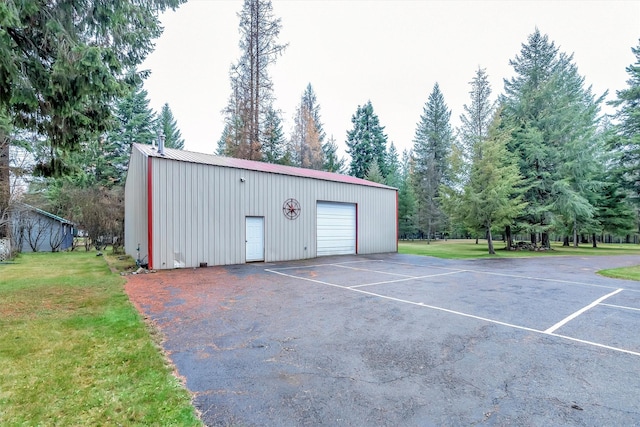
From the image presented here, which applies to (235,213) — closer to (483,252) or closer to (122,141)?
(483,252)

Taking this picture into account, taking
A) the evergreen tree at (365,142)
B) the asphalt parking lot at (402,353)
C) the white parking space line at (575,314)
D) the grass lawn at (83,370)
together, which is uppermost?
the evergreen tree at (365,142)

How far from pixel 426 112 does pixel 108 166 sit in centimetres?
3305

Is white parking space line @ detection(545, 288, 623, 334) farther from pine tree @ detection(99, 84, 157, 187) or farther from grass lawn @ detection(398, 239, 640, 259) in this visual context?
pine tree @ detection(99, 84, 157, 187)

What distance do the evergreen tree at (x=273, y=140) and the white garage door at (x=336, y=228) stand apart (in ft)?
39.5

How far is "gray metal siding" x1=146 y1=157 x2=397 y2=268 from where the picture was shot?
388 inches

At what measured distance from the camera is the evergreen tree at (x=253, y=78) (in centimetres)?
2166

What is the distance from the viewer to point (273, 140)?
90.8ft

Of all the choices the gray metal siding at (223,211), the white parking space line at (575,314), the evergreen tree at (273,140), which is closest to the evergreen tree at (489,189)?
the gray metal siding at (223,211)

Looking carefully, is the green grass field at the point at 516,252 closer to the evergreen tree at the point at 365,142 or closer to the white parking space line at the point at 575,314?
the white parking space line at the point at 575,314

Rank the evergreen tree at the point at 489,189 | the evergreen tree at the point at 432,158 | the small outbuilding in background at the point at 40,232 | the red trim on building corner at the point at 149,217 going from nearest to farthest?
the red trim on building corner at the point at 149,217
the evergreen tree at the point at 489,189
the small outbuilding in background at the point at 40,232
the evergreen tree at the point at 432,158

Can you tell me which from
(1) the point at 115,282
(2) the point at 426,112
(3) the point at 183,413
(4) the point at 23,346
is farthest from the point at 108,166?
(2) the point at 426,112

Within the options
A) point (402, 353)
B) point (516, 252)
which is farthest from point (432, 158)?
point (402, 353)

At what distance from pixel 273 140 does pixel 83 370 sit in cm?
2612

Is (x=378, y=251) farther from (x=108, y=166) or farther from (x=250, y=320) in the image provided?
(x=108, y=166)
